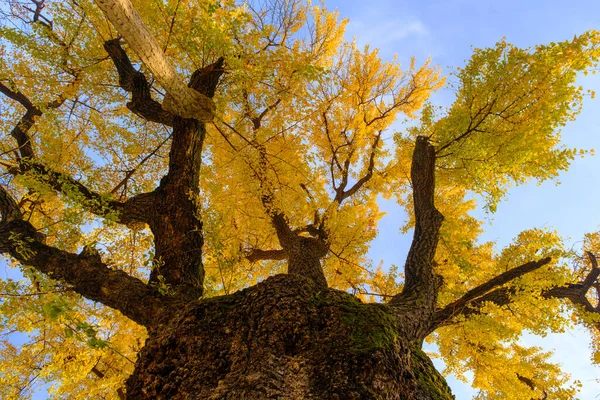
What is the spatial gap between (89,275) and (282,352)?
2513mm

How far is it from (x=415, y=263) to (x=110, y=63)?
17.8 feet

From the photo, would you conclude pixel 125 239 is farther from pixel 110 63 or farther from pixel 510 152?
pixel 510 152

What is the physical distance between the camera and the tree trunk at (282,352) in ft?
6.19

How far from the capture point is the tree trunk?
74.2 inches

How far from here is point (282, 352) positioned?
2.09m

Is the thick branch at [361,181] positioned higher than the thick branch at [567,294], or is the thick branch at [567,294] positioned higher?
the thick branch at [361,181]

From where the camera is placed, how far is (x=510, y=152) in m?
4.66

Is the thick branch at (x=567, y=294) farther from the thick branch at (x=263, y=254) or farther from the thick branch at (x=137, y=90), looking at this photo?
the thick branch at (x=137, y=90)

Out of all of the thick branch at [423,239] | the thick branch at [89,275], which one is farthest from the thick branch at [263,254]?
the thick branch at [89,275]

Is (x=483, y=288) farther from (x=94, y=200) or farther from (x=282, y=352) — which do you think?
(x=94, y=200)

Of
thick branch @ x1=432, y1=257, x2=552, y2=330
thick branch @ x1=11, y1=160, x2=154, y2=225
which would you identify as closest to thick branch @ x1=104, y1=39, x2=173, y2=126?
thick branch @ x1=11, y1=160, x2=154, y2=225

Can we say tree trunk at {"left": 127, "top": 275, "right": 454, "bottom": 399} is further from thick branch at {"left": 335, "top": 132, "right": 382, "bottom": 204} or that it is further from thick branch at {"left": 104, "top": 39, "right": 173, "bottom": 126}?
thick branch at {"left": 335, "top": 132, "right": 382, "bottom": 204}

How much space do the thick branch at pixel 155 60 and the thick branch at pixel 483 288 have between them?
3.66 m

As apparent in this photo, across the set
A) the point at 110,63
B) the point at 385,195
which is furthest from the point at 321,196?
the point at 110,63
